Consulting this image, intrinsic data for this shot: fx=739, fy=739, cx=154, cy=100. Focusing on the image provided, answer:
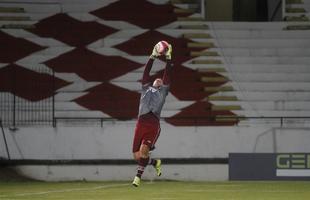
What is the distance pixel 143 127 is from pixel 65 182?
6289mm

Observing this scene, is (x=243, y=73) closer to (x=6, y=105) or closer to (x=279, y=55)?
(x=279, y=55)

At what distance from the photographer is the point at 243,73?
80.0 ft

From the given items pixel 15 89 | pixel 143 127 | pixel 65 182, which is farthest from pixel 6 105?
pixel 143 127

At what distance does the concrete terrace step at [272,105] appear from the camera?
23.1m

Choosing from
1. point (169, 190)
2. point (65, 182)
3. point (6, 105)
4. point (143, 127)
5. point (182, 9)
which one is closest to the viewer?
point (143, 127)

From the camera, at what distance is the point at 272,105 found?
23.2m

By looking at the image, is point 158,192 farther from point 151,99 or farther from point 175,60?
point 175,60

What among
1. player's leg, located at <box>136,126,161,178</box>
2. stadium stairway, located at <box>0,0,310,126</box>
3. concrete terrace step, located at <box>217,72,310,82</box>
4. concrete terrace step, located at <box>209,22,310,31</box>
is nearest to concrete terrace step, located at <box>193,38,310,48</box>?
stadium stairway, located at <box>0,0,310,126</box>

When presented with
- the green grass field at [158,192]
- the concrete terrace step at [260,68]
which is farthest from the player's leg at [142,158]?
the concrete terrace step at [260,68]

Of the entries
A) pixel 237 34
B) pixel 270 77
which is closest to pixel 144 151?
pixel 270 77

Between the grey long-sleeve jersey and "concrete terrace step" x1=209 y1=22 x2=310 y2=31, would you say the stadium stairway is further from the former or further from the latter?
the grey long-sleeve jersey

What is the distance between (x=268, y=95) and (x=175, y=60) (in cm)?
343

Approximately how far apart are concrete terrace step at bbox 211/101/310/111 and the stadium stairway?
31mm

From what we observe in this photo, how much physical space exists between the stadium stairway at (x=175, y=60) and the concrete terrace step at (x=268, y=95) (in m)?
0.03
